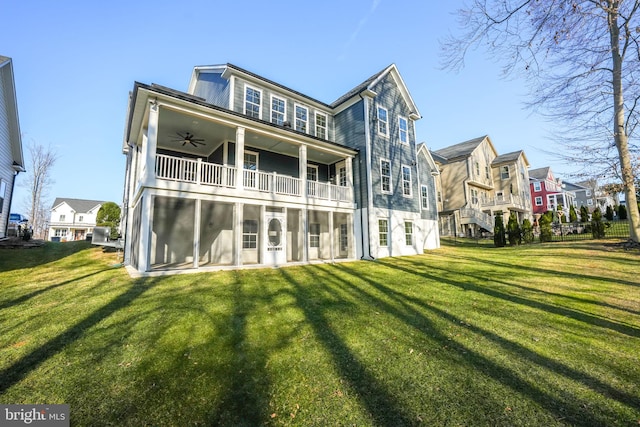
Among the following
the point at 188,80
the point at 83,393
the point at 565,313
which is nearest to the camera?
the point at 83,393

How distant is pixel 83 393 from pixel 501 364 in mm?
5156

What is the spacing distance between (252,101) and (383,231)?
32.6 feet

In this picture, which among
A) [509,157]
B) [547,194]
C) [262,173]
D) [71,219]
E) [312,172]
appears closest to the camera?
[262,173]

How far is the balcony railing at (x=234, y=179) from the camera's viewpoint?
31.8 feet

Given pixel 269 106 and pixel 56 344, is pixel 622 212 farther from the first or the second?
pixel 56 344

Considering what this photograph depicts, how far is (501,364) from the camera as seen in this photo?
3.66m

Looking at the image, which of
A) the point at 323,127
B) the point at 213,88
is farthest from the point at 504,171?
the point at 213,88

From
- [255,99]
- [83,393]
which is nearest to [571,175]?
[255,99]

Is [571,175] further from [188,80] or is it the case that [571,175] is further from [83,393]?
[188,80]

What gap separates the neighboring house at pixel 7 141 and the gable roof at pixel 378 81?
1703 centimetres

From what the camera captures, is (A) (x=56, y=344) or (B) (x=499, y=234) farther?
(B) (x=499, y=234)

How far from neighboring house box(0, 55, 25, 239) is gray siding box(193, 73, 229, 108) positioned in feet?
28.2

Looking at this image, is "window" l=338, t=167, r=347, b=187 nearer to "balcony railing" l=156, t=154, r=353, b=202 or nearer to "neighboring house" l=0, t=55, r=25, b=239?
"balcony railing" l=156, t=154, r=353, b=202

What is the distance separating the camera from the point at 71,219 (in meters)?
50.1
